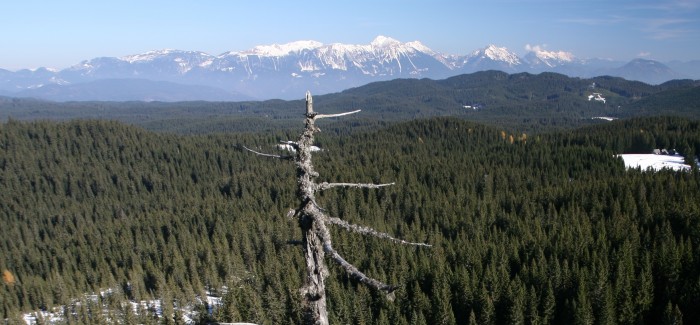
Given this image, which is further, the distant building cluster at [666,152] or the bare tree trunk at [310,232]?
the distant building cluster at [666,152]

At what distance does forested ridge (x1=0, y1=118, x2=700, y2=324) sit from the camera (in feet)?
184

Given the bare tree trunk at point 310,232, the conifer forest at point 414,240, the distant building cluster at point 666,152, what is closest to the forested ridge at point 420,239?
the conifer forest at point 414,240

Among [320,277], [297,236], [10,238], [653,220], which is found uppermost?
[320,277]

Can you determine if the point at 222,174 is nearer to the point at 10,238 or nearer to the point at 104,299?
the point at 10,238

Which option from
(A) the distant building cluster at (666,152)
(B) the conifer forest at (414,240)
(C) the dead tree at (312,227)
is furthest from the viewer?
(A) the distant building cluster at (666,152)

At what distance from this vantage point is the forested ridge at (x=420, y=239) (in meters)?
56.1

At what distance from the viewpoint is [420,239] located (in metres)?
80.0

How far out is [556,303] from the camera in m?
57.2

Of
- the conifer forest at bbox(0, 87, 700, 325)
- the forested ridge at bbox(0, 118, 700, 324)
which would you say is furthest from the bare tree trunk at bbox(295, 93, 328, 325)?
the forested ridge at bbox(0, 118, 700, 324)

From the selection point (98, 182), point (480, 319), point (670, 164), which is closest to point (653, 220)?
point (480, 319)

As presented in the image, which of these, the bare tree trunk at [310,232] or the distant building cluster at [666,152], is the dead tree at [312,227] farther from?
the distant building cluster at [666,152]

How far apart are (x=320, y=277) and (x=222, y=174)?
18974 cm

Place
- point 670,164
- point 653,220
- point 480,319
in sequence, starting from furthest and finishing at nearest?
1. point 670,164
2. point 653,220
3. point 480,319

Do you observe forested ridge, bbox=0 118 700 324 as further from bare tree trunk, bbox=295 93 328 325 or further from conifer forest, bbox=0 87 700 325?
bare tree trunk, bbox=295 93 328 325
